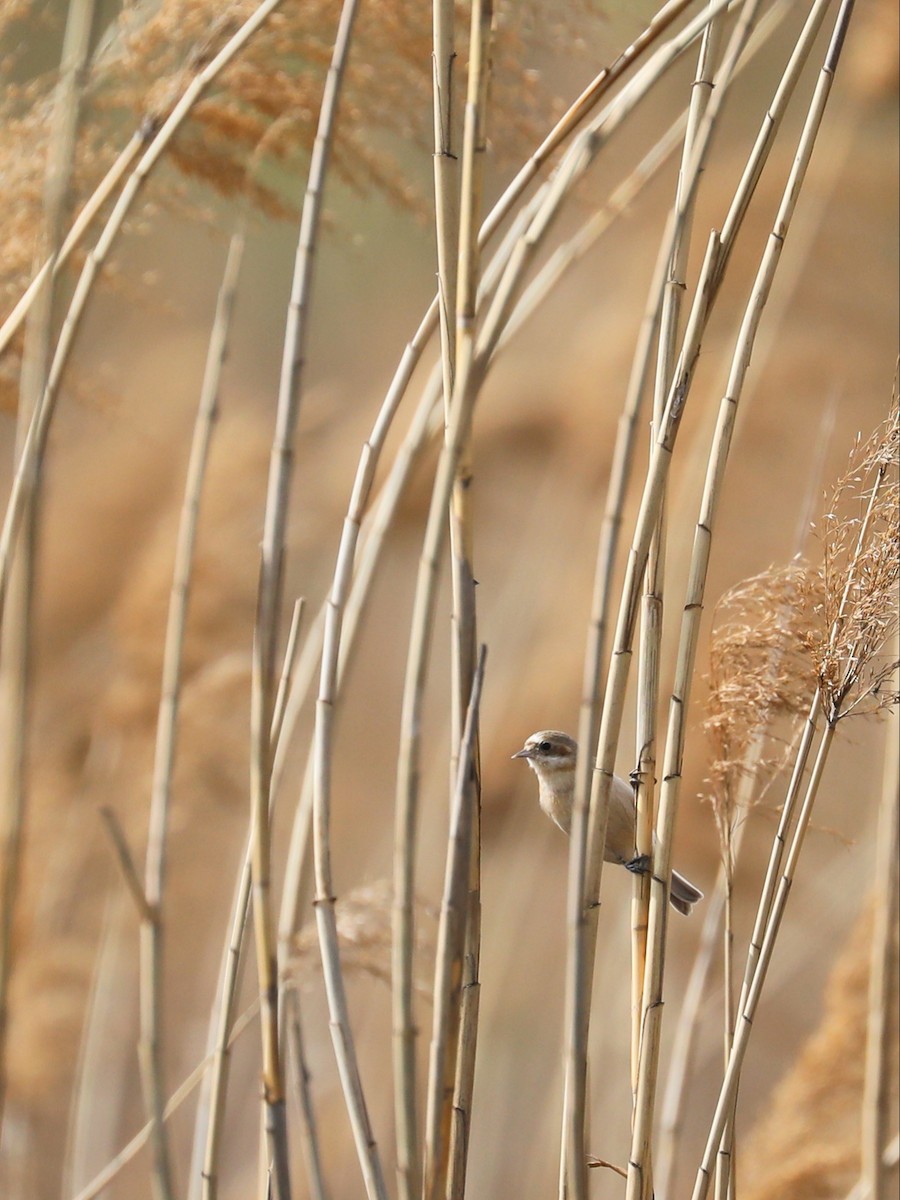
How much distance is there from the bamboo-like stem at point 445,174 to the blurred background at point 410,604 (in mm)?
348

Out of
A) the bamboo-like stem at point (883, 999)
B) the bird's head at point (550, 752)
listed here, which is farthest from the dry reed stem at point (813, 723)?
the bird's head at point (550, 752)

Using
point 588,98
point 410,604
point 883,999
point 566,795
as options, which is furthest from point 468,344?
point 410,604

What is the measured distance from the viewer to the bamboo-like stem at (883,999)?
2.67ft

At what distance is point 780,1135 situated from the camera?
149 centimetres

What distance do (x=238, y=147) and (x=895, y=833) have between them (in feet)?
2.81

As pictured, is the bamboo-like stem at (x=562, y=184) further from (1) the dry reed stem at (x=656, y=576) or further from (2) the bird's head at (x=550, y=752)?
(2) the bird's head at (x=550, y=752)

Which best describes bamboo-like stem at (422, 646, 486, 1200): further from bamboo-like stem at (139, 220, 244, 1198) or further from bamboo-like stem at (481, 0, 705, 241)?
bamboo-like stem at (481, 0, 705, 241)

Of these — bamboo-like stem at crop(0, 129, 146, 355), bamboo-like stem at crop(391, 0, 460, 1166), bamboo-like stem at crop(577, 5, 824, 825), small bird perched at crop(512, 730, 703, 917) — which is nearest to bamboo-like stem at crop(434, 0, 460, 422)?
bamboo-like stem at crop(391, 0, 460, 1166)

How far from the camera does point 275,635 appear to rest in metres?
0.61

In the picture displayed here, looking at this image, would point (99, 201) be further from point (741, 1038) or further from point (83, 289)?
point (741, 1038)

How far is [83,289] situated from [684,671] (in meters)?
0.50

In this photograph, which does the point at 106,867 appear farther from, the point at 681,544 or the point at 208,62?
the point at 208,62

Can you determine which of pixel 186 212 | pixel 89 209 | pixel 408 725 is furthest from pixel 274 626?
pixel 186 212

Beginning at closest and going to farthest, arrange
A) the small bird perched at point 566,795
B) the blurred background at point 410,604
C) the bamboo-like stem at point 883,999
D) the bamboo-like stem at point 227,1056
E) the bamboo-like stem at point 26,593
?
the bamboo-like stem at point 26,593 → the bamboo-like stem at point 227,1056 → the bamboo-like stem at point 883,999 → the small bird perched at point 566,795 → the blurred background at point 410,604
